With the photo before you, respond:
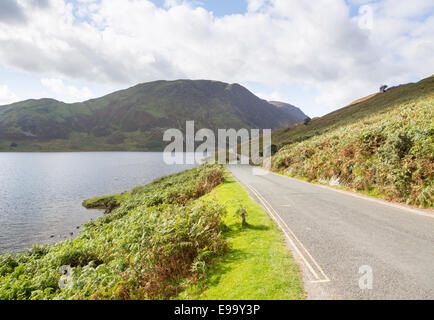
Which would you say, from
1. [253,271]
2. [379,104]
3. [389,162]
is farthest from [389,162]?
[379,104]

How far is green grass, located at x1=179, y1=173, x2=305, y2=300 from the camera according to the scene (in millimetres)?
5625

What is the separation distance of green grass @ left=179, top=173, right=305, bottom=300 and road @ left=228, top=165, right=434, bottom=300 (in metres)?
0.42

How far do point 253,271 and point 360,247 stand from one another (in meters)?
4.10

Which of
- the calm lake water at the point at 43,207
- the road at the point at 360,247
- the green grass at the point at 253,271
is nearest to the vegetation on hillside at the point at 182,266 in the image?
the green grass at the point at 253,271

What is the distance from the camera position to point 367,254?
7098 millimetres

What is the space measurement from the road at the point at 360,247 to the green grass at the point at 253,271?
1.37ft

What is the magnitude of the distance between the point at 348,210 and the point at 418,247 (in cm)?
467

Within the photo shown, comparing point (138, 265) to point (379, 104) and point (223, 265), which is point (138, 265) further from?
point (379, 104)

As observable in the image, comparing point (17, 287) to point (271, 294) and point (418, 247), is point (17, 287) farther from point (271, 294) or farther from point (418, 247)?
point (418, 247)

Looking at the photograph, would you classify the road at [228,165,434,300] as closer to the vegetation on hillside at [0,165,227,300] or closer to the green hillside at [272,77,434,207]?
the green hillside at [272,77,434,207]

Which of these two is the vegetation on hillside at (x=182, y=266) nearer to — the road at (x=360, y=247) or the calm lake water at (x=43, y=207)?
the road at (x=360, y=247)

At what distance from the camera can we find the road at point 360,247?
5.43m
